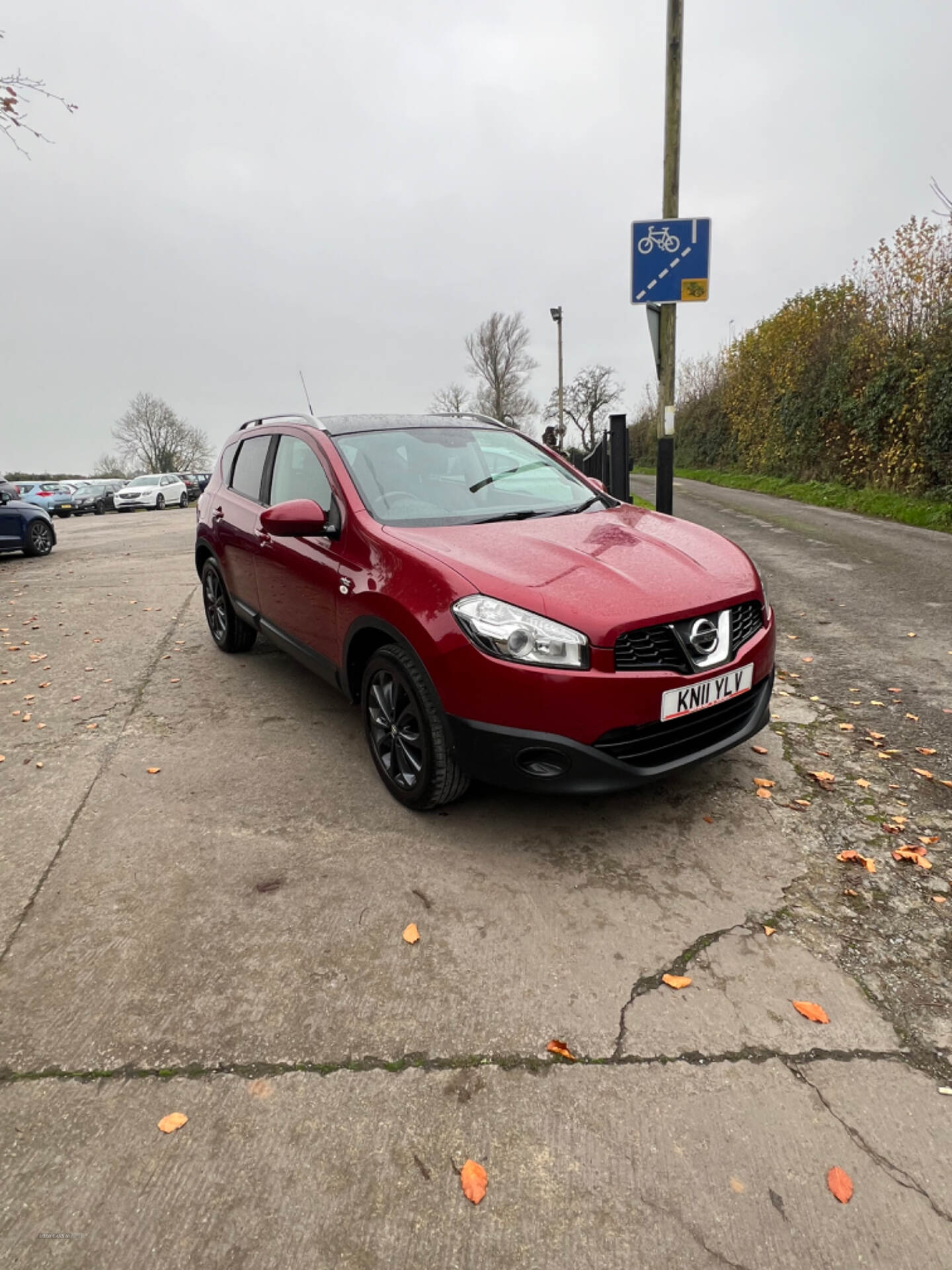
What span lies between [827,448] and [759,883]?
16882 mm

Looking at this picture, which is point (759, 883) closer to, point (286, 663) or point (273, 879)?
point (273, 879)

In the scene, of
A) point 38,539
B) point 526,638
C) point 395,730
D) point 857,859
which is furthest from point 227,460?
point 38,539

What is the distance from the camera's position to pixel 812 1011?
2.06m

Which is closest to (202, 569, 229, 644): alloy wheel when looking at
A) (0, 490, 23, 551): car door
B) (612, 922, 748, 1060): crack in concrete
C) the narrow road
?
the narrow road

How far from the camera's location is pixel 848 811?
3.08m

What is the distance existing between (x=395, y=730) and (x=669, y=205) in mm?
7870

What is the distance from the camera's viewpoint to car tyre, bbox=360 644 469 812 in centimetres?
289

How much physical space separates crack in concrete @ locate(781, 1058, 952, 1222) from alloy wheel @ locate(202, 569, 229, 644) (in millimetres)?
4857

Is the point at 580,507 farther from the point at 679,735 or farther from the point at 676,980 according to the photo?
the point at 676,980

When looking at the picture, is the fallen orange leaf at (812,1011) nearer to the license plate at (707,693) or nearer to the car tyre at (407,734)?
the license plate at (707,693)

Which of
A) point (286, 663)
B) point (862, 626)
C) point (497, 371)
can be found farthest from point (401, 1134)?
point (497, 371)

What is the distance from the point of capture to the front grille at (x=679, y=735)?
8.59 ft

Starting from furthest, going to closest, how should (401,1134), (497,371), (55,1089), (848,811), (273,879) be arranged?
(497,371) → (848,811) → (273,879) → (55,1089) → (401,1134)

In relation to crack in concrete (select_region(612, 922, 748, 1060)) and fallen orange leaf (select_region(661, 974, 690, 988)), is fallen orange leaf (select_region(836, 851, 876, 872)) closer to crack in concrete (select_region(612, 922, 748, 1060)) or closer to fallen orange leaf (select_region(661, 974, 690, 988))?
crack in concrete (select_region(612, 922, 748, 1060))
